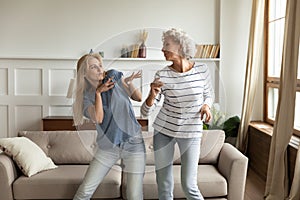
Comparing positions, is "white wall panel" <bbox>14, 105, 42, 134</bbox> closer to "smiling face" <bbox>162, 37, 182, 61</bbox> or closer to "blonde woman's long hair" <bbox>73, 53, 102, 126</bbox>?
"blonde woman's long hair" <bbox>73, 53, 102, 126</bbox>

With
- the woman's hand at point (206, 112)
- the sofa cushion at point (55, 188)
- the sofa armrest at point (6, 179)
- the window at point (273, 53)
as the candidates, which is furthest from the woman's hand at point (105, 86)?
the window at point (273, 53)

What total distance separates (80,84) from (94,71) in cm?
12

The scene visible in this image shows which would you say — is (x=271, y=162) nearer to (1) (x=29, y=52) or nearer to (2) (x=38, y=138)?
(2) (x=38, y=138)

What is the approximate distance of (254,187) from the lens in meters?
4.25

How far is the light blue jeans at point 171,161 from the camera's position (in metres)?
2.55

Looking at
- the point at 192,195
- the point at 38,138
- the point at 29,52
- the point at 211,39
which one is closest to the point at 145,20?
the point at 211,39

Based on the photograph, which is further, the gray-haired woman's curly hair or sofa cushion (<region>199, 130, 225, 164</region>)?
sofa cushion (<region>199, 130, 225, 164</region>)

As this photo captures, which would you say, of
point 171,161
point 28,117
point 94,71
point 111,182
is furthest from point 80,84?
point 28,117

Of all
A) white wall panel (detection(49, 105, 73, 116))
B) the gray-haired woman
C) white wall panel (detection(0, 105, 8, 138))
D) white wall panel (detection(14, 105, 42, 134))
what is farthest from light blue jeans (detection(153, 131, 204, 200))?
white wall panel (detection(0, 105, 8, 138))

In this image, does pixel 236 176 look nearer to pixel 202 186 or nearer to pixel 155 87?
pixel 202 186

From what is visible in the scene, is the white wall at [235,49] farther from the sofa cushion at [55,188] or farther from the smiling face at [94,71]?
the smiling face at [94,71]

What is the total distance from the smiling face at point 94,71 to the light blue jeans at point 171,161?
1.60ft

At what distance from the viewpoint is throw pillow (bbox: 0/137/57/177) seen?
3.26 metres

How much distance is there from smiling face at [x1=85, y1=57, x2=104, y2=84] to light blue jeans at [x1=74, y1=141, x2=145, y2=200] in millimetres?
424
